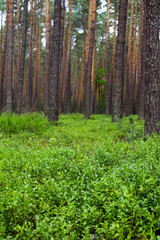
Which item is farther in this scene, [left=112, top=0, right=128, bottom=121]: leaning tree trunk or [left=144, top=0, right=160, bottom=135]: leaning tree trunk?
[left=112, top=0, right=128, bottom=121]: leaning tree trunk

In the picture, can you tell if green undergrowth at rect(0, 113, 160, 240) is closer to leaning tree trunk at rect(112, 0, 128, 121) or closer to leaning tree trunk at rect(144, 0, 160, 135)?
leaning tree trunk at rect(144, 0, 160, 135)

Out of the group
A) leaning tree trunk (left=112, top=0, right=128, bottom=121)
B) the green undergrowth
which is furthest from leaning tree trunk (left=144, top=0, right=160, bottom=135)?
leaning tree trunk (left=112, top=0, right=128, bottom=121)

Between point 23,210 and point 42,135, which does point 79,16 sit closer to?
point 42,135

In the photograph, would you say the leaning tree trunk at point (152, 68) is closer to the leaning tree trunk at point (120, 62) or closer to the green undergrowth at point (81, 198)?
the green undergrowth at point (81, 198)

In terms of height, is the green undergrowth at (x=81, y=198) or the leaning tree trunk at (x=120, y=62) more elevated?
the leaning tree trunk at (x=120, y=62)

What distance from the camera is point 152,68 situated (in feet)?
21.2

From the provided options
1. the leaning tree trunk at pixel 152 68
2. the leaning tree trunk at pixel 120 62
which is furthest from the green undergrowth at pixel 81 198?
the leaning tree trunk at pixel 120 62

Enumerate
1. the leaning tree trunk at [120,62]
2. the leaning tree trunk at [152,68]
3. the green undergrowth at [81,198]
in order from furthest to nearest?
the leaning tree trunk at [120,62], the leaning tree trunk at [152,68], the green undergrowth at [81,198]

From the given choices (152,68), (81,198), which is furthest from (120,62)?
(81,198)

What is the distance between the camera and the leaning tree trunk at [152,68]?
6.36 metres

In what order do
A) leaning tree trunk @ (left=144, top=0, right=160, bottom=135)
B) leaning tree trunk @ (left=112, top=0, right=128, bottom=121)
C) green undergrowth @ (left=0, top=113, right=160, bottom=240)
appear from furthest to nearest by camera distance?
leaning tree trunk @ (left=112, top=0, right=128, bottom=121)
leaning tree trunk @ (left=144, top=0, right=160, bottom=135)
green undergrowth @ (left=0, top=113, right=160, bottom=240)

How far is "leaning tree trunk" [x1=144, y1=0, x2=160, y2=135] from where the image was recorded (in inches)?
251

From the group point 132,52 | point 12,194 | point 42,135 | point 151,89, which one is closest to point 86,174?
point 12,194

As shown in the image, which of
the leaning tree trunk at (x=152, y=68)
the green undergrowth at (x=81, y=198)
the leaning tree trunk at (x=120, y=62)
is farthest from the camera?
the leaning tree trunk at (x=120, y=62)
